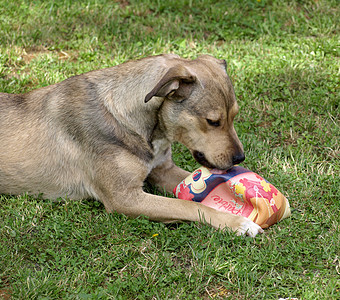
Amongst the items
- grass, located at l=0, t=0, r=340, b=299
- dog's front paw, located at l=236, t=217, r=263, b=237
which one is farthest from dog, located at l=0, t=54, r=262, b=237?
grass, located at l=0, t=0, r=340, b=299

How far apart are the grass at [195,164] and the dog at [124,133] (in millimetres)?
183

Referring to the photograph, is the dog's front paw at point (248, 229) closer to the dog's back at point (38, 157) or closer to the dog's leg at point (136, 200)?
the dog's leg at point (136, 200)

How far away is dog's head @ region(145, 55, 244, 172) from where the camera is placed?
4.59 m

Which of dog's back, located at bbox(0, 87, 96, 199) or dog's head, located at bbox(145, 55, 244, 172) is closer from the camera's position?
dog's head, located at bbox(145, 55, 244, 172)

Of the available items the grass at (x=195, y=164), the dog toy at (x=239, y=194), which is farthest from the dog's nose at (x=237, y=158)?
the grass at (x=195, y=164)

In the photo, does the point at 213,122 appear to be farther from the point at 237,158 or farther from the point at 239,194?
the point at 239,194

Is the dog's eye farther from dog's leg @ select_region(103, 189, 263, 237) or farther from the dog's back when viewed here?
the dog's back

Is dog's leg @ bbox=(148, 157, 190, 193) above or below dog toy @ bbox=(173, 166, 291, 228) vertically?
below

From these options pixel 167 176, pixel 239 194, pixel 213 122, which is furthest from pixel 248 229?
pixel 167 176

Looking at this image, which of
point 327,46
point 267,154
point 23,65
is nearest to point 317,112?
point 267,154

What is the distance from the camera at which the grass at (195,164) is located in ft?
13.5

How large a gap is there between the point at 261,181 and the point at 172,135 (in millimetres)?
939

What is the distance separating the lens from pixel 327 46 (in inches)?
305

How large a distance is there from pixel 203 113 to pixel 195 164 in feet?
4.57
